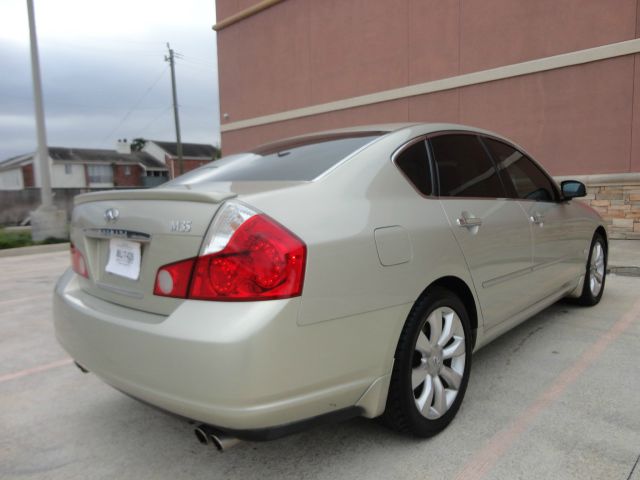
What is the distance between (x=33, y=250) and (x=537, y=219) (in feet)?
36.4

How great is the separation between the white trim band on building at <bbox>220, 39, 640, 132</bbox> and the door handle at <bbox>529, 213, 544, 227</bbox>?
7.14 metres

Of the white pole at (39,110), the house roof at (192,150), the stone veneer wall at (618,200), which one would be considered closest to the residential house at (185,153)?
the house roof at (192,150)

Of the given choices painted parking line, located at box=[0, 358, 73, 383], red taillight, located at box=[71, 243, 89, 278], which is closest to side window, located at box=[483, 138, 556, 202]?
red taillight, located at box=[71, 243, 89, 278]

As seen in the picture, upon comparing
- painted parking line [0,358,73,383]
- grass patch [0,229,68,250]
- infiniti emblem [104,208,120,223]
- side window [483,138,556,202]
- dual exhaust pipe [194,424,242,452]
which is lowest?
painted parking line [0,358,73,383]

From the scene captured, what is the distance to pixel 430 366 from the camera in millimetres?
2305

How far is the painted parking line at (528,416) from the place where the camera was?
2102 mm

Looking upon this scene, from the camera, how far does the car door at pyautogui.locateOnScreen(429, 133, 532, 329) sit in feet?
8.54

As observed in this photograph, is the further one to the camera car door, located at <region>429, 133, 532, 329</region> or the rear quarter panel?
car door, located at <region>429, 133, 532, 329</region>

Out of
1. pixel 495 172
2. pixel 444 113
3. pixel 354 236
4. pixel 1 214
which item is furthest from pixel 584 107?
Result: pixel 1 214

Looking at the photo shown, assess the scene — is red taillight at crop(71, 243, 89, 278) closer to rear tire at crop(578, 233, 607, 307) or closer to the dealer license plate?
the dealer license plate

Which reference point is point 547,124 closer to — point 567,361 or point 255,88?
point 567,361

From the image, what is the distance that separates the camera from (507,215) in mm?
2988

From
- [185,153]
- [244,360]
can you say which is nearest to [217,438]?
[244,360]

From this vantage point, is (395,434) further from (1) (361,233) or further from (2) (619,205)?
(2) (619,205)
